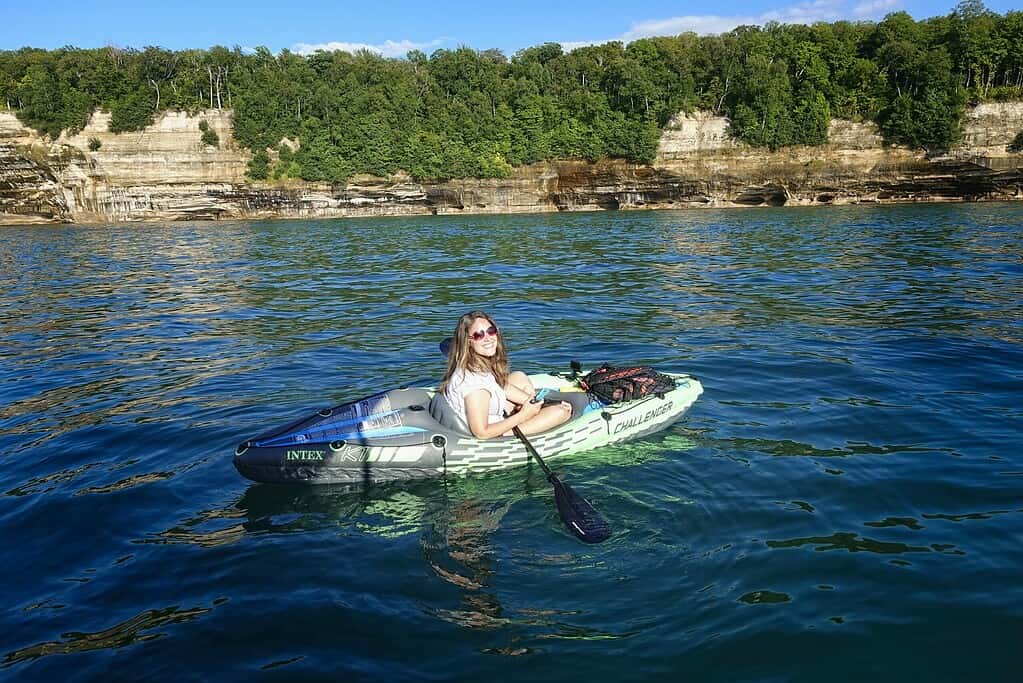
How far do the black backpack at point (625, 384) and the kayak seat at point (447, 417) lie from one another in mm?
1735

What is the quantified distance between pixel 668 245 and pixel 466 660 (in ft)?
87.5

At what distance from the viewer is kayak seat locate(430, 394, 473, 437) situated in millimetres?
7195

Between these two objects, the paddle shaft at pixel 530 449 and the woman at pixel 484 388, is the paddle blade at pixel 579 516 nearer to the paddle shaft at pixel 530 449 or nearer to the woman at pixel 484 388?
the paddle shaft at pixel 530 449

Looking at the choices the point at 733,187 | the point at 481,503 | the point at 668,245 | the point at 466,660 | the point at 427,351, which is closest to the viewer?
the point at 466,660

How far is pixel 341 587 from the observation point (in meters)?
5.21

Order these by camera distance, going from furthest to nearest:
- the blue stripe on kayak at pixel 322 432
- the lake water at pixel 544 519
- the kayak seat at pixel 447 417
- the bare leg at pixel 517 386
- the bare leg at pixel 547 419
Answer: the bare leg at pixel 517 386 → the bare leg at pixel 547 419 → the kayak seat at pixel 447 417 → the blue stripe on kayak at pixel 322 432 → the lake water at pixel 544 519

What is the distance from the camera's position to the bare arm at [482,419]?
702 cm

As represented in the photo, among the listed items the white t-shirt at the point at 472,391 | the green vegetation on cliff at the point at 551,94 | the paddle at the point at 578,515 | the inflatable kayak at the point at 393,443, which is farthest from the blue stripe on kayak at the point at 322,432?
the green vegetation on cliff at the point at 551,94

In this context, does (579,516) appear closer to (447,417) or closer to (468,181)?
(447,417)

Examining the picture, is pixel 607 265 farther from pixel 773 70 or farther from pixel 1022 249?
pixel 773 70

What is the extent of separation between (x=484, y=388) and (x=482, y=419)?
293 mm

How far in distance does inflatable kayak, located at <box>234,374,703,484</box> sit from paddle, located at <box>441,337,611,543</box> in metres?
0.76

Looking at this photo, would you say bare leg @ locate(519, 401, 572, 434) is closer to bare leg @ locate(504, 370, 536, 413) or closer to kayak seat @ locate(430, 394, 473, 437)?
bare leg @ locate(504, 370, 536, 413)

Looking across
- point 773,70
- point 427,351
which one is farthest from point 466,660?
point 773,70
